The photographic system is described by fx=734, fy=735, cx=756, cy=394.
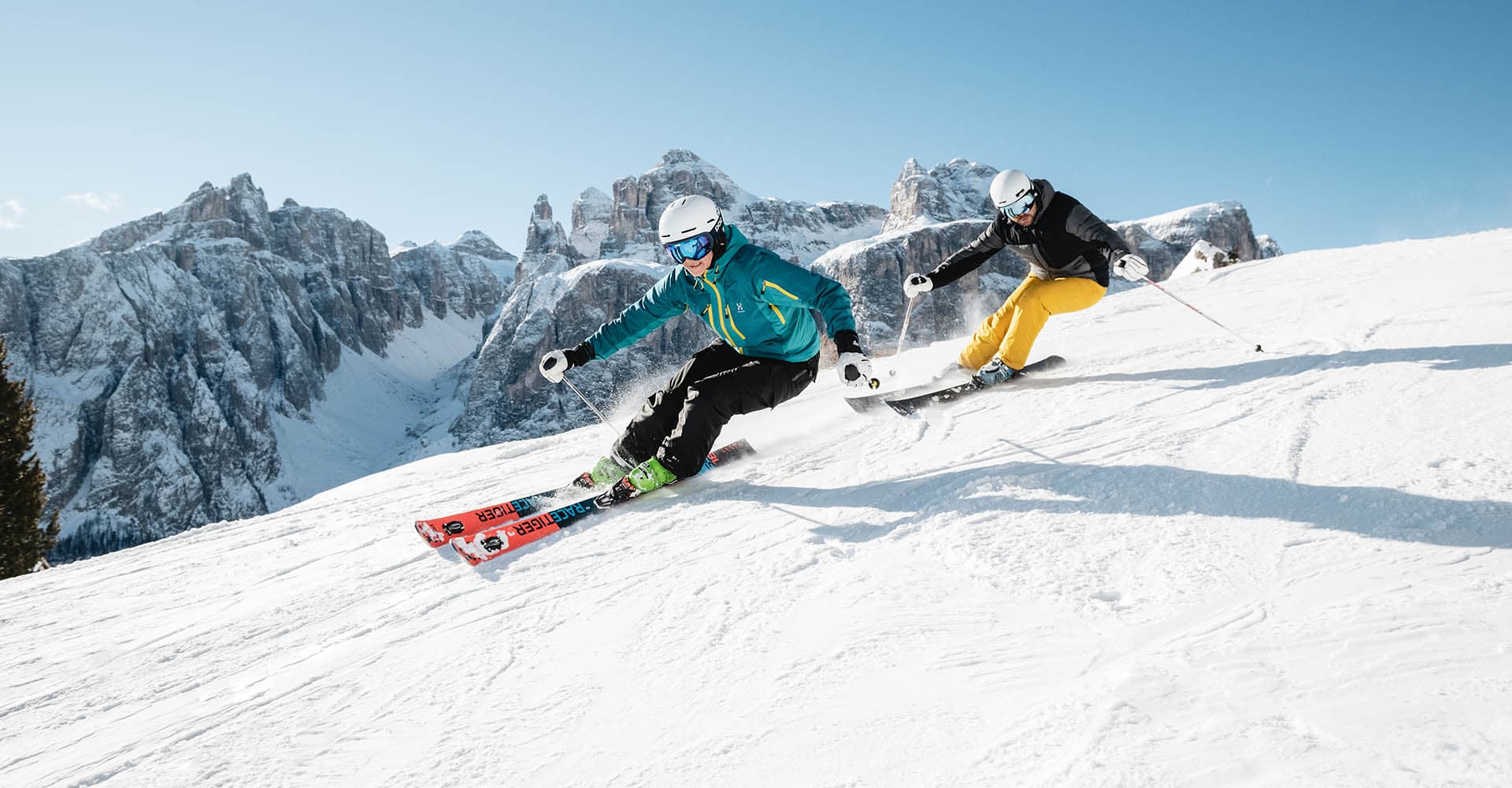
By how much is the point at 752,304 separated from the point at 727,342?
55cm

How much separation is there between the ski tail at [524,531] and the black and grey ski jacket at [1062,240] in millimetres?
3979

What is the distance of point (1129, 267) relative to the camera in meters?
6.45

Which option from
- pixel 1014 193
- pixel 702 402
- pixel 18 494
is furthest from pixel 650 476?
pixel 18 494

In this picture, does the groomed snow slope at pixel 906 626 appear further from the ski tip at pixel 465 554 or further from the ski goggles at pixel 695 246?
the ski goggles at pixel 695 246

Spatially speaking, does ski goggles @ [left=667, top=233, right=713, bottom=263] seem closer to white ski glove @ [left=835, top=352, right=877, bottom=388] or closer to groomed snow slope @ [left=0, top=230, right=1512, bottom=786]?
white ski glove @ [left=835, top=352, right=877, bottom=388]

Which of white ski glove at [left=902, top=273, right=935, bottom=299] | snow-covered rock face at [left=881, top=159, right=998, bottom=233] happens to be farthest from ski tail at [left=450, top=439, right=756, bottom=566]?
snow-covered rock face at [left=881, top=159, right=998, bottom=233]

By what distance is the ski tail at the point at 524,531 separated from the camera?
154 inches

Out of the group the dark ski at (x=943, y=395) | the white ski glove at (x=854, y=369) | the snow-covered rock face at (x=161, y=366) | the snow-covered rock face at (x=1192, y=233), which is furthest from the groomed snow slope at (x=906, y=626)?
the snow-covered rock face at (x=1192, y=233)

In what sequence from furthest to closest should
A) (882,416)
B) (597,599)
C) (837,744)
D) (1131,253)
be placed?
(1131,253) → (882,416) → (597,599) → (837,744)

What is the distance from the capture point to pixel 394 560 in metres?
4.13

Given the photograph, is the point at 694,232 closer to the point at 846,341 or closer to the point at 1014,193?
the point at 846,341

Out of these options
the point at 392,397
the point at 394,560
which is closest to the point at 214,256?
the point at 392,397

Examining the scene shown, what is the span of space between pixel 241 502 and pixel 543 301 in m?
68.4

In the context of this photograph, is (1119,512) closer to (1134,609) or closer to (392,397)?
(1134,609)
